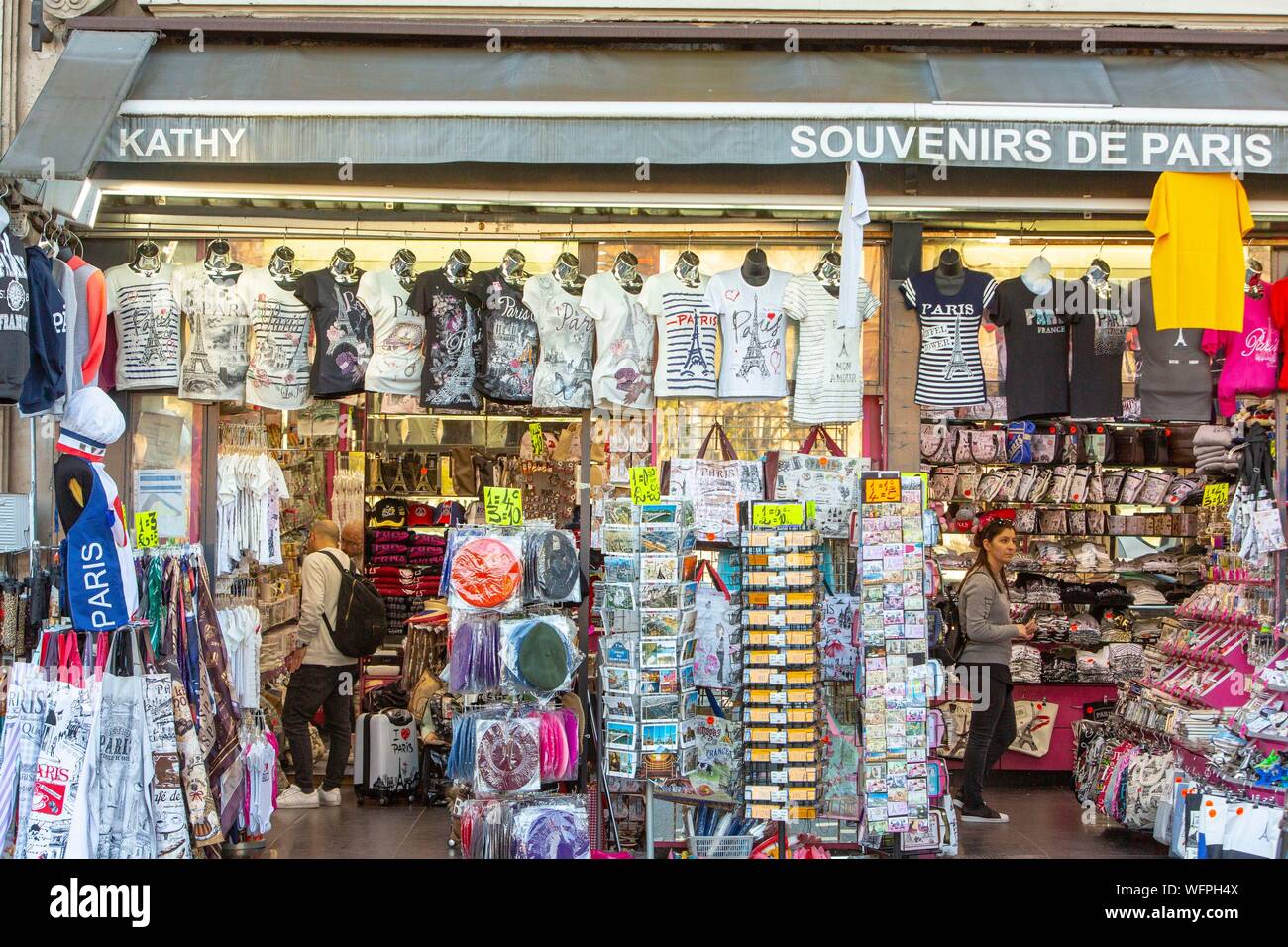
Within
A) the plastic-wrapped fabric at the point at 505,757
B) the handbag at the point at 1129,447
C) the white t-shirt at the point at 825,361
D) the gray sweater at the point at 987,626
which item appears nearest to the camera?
the plastic-wrapped fabric at the point at 505,757

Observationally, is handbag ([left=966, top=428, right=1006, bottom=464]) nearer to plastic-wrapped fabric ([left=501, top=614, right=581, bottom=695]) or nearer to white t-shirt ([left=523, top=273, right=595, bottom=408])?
white t-shirt ([left=523, top=273, right=595, bottom=408])

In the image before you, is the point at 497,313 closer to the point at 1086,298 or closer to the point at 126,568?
the point at 126,568

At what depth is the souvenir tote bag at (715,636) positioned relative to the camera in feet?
21.1

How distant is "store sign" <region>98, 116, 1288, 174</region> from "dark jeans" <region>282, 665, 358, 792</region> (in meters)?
3.59

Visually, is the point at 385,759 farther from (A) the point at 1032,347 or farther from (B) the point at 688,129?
(A) the point at 1032,347

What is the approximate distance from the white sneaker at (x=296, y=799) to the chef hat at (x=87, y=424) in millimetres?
3302

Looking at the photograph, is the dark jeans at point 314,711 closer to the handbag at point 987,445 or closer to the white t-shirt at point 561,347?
the white t-shirt at point 561,347

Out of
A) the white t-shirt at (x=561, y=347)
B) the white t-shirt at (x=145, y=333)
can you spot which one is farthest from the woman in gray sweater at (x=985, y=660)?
the white t-shirt at (x=145, y=333)

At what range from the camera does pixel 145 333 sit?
7.16m

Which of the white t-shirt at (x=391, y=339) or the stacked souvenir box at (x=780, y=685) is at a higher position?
the white t-shirt at (x=391, y=339)

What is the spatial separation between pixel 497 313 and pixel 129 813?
337 centimetres

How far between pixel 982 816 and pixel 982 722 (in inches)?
24.1

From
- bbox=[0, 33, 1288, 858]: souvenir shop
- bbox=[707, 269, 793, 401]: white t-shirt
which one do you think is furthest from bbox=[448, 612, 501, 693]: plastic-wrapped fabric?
bbox=[707, 269, 793, 401]: white t-shirt
